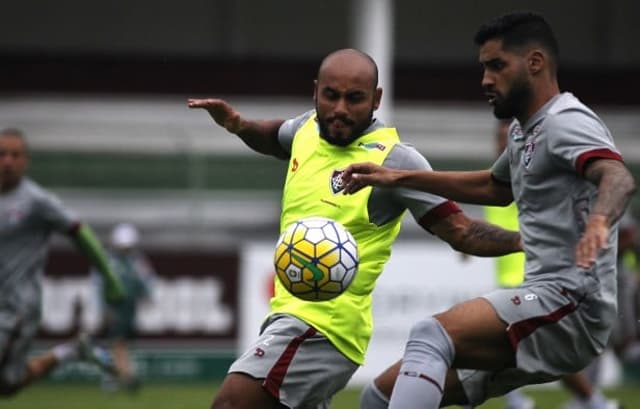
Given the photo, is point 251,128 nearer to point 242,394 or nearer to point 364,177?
point 364,177

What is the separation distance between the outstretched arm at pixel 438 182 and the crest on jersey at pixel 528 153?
0.34 meters

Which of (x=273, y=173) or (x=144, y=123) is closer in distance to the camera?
(x=273, y=173)

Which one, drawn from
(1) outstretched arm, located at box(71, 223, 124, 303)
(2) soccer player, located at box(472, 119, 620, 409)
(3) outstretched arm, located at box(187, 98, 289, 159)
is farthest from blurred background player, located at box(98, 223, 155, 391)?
(3) outstretched arm, located at box(187, 98, 289, 159)

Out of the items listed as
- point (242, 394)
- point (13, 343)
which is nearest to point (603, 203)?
point (242, 394)

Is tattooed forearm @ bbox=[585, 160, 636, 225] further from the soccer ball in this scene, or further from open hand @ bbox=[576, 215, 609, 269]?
the soccer ball

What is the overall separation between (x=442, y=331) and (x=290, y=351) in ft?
2.22

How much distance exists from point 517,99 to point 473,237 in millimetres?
675

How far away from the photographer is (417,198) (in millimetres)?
5941

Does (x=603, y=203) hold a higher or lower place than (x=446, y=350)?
higher

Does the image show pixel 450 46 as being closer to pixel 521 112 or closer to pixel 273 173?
pixel 273 173

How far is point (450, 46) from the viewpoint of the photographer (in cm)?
2739

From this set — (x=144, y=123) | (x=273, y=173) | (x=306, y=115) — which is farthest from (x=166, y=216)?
(x=306, y=115)

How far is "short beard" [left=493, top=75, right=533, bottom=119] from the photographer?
5.70 metres

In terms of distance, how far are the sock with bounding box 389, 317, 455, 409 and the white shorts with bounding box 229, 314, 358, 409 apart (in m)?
0.48
